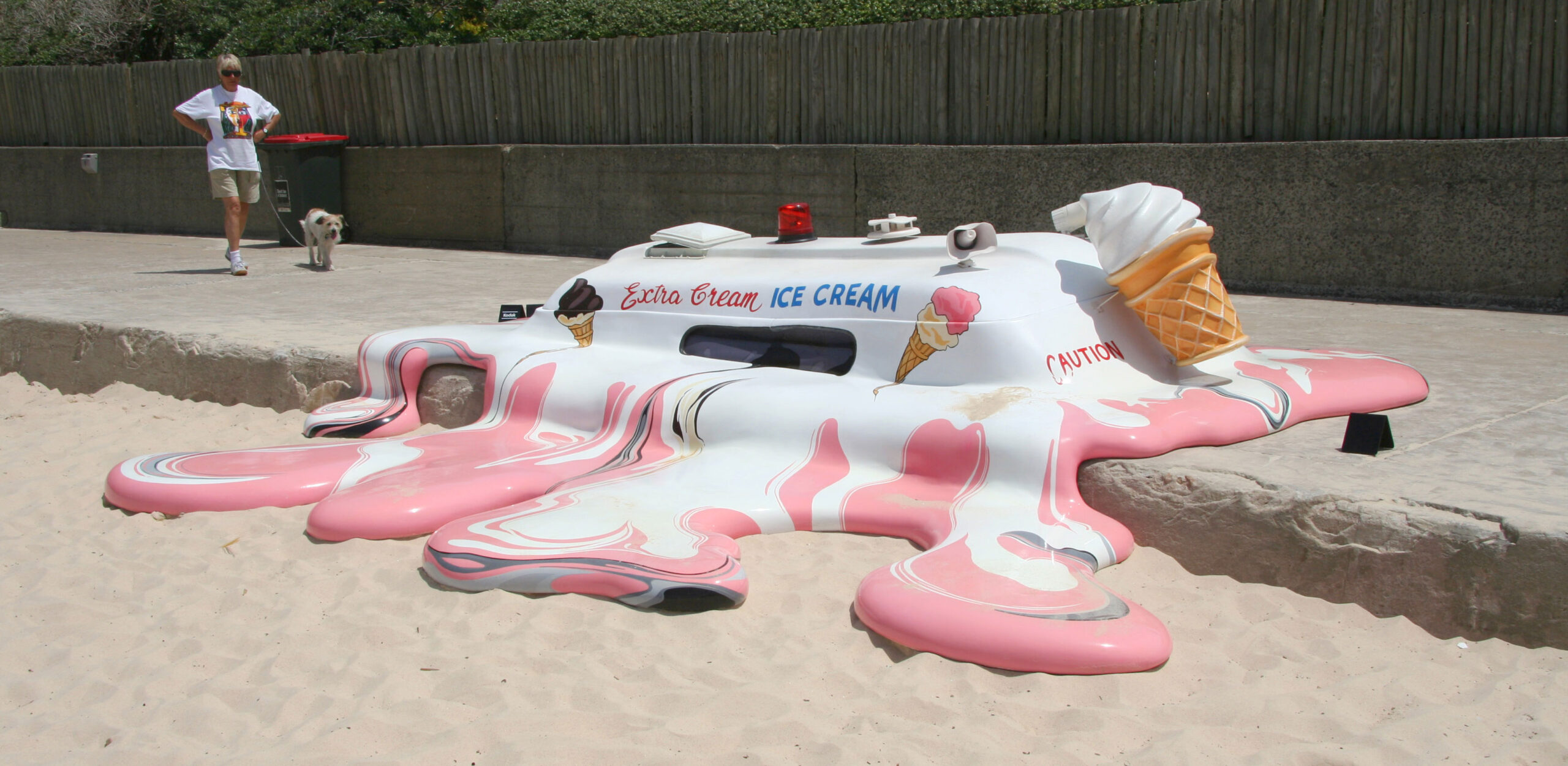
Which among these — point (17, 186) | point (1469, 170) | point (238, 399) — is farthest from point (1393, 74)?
point (17, 186)

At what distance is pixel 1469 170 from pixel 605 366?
15.9ft

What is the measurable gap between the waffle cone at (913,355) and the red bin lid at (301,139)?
826cm

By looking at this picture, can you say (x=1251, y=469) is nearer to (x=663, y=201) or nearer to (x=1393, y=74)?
(x=1393, y=74)

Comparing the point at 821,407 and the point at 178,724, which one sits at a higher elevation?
the point at 821,407

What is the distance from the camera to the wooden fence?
6137mm

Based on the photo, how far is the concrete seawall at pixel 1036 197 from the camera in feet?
19.5

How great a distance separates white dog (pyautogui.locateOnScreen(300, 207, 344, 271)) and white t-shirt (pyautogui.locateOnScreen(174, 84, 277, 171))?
551mm

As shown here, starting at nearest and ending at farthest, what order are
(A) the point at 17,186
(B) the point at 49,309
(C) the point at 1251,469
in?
(C) the point at 1251,469, (B) the point at 49,309, (A) the point at 17,186

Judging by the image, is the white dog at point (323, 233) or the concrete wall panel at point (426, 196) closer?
the white dog at point (323, 233)

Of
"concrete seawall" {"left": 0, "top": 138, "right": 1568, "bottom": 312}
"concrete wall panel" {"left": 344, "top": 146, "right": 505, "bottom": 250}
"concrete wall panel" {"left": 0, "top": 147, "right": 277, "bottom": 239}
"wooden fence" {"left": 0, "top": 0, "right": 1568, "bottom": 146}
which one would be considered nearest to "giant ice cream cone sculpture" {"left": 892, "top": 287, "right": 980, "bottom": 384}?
"concrete seawall" {"left": 0, "top": 138, "right": 1568, "bottom": 312}

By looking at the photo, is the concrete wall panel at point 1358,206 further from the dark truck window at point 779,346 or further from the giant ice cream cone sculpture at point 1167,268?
the dark truck window at point 779,346

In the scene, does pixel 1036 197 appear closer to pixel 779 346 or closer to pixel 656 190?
pixel 656 190

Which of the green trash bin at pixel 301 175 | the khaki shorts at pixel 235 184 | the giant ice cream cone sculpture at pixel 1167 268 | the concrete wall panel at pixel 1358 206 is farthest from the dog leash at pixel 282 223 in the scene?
the giant ice cream cone sculpture at pixel 1167 268

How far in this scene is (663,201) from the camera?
29.1ft
